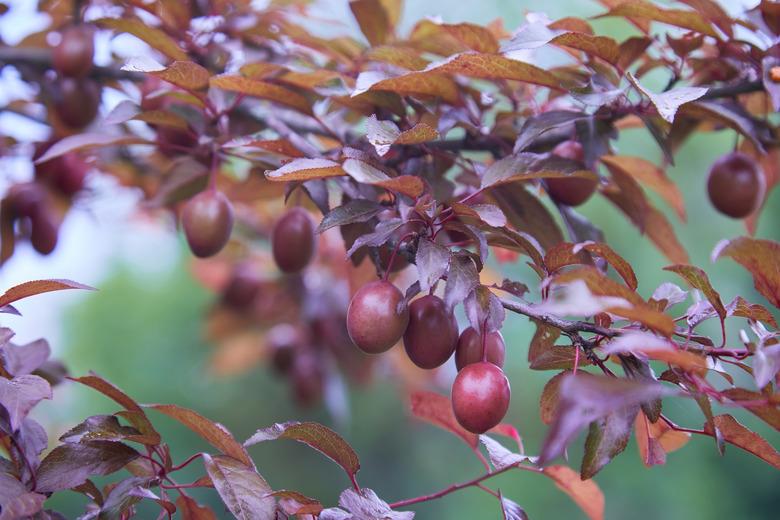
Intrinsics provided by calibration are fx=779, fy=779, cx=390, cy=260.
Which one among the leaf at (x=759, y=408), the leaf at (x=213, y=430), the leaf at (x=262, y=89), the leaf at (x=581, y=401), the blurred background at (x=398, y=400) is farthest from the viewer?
the blurred background at (x=398, y=400)

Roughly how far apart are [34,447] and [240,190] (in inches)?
17.3

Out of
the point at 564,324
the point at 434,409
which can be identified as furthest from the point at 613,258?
the point at 434,409

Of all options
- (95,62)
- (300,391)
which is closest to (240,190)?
(95,62)

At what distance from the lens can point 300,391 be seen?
1.71m

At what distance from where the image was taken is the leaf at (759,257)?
526 mm

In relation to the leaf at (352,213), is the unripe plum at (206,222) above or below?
below

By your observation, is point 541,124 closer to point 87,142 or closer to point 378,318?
point 378,318

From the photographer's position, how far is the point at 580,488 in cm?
73

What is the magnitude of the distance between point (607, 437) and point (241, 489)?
263mm

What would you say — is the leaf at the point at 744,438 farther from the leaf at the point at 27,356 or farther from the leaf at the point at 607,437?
the leaf at the point at 27,356

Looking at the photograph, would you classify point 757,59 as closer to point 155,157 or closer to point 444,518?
point 155,157

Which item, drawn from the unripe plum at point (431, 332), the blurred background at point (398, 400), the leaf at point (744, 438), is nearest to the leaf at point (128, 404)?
the unripe plum at point (431, 332)

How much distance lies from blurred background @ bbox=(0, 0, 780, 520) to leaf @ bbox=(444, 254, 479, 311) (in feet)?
6.09

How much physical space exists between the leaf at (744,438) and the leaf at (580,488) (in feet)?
0.56
